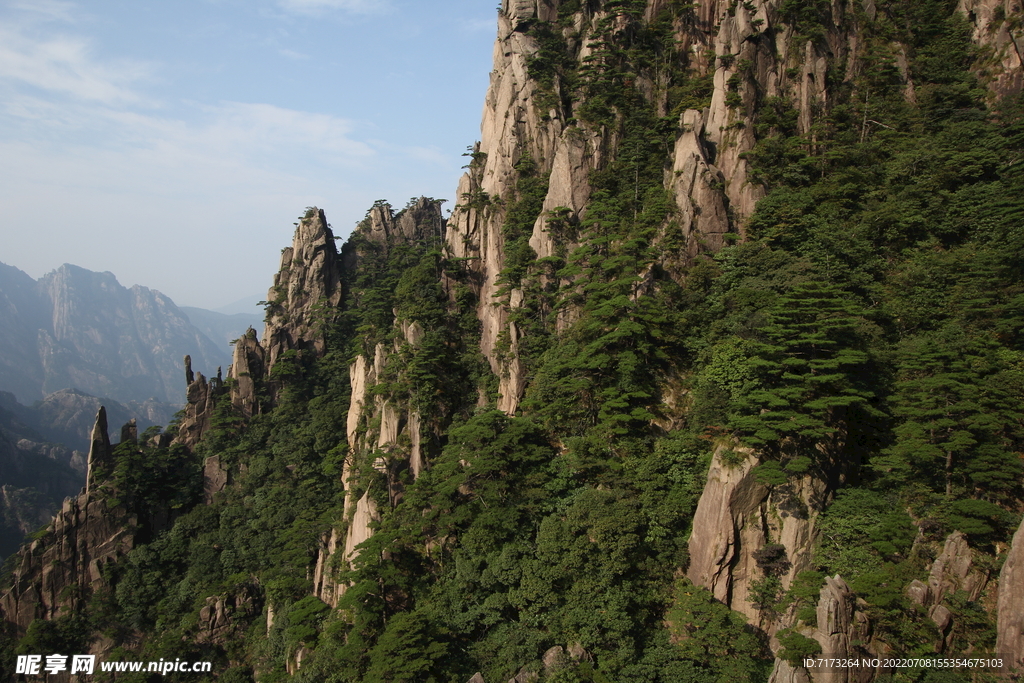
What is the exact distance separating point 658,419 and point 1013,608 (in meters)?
11.6

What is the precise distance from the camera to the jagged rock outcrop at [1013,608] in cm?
1236

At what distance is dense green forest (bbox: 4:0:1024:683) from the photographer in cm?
1603

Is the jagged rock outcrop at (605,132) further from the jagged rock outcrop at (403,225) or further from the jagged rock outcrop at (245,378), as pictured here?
the jagged rock outcrop at (245,378)

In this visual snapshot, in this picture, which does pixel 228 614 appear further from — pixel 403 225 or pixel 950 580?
pixel 403 225

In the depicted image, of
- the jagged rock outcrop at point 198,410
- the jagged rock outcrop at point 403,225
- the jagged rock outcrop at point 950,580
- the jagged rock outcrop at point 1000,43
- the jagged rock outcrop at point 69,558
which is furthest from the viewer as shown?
the jagged rock outcrop at point 403,225

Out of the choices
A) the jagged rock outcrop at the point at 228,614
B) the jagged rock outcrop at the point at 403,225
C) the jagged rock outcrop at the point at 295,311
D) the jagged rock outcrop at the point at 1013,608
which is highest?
the jagged rock outcrop at the point at 403,225

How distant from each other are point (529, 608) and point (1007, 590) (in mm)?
13443

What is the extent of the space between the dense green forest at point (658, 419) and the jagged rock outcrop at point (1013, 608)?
1.95 ft

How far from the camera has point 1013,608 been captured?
12508 millimetres

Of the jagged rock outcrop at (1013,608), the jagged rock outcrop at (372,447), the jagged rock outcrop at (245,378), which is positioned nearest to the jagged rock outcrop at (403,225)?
the jagged rock outcrop at (245,378)

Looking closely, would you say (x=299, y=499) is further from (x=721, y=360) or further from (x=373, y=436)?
(x=721, y=360)

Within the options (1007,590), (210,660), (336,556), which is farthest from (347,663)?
(1007,590)

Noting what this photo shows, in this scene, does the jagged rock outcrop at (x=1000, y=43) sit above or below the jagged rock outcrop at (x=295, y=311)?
above

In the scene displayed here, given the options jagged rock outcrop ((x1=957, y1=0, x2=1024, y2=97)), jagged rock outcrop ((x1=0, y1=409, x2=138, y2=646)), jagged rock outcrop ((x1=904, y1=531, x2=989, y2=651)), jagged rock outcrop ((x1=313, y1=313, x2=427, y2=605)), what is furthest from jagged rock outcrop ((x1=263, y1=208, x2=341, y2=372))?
jagged rock outcrop ((x1=957, y1=0, x2=1024, y2=97))
